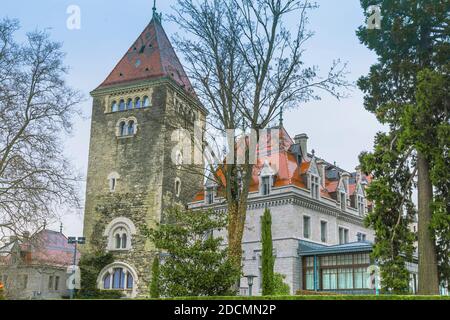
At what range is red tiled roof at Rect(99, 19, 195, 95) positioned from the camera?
45000 mm

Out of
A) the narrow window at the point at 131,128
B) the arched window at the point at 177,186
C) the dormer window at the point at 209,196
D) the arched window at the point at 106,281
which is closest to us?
the arched window at the point at 106,281

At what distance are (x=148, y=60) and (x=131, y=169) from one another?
9.12m

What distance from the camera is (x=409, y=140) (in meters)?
20.9

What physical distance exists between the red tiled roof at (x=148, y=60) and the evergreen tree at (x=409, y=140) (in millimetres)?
23213

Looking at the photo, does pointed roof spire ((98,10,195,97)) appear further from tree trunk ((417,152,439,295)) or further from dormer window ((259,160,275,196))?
tree trunk ((417,152,439,295))

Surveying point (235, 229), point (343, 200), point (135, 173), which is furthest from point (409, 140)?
point (135, 173)

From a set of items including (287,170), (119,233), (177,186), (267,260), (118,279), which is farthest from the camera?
(177,186)

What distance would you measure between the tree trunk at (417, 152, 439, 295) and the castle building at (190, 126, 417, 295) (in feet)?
39.9

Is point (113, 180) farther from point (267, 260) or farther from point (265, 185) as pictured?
point (267, 260)

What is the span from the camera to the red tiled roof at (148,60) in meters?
45.0

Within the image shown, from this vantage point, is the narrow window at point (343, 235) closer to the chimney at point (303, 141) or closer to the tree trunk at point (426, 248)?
the chimney at point (303, 141)

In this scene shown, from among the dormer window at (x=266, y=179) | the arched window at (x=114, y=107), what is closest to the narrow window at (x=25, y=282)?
the arched window at (x=114, y=107)
